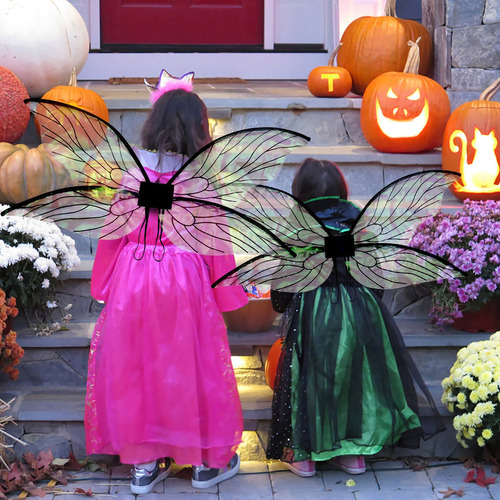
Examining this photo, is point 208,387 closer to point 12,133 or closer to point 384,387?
point 384,387

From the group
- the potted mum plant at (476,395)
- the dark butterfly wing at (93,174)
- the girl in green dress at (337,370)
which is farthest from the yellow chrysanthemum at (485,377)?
the dark butterfly wing at (93,174)

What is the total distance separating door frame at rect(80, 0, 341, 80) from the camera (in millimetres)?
6703

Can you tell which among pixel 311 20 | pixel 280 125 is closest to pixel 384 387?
pixel 280 125

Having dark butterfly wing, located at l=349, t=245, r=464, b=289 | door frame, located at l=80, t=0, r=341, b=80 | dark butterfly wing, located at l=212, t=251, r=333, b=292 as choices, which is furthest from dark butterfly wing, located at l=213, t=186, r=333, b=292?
door frame, located at l=80, t=0, r=341, b=80

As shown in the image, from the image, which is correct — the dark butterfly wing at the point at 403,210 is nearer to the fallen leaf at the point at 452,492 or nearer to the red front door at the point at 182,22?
the fallen leaf at the point at 452,492

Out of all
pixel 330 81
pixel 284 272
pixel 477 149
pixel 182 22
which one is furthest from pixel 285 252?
pixel 182 22

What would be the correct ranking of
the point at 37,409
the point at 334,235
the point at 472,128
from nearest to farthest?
the point at 334,235, the point at 37,409, the point at 472,128

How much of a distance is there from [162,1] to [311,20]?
3.86 ft

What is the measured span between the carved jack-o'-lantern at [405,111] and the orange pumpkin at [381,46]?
42 cm

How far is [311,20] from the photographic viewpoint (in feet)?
22.5

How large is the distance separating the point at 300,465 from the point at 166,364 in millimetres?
716

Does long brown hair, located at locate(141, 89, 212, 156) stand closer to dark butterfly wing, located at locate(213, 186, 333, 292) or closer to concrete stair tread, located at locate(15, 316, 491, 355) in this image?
dark butterfly wing, located at locate(213, 186, 333, 292)

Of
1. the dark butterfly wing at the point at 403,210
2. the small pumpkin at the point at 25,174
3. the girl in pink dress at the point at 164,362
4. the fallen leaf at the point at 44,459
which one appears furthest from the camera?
the small pumpkin at the point at 25,174

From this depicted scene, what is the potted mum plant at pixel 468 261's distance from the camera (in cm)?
384
